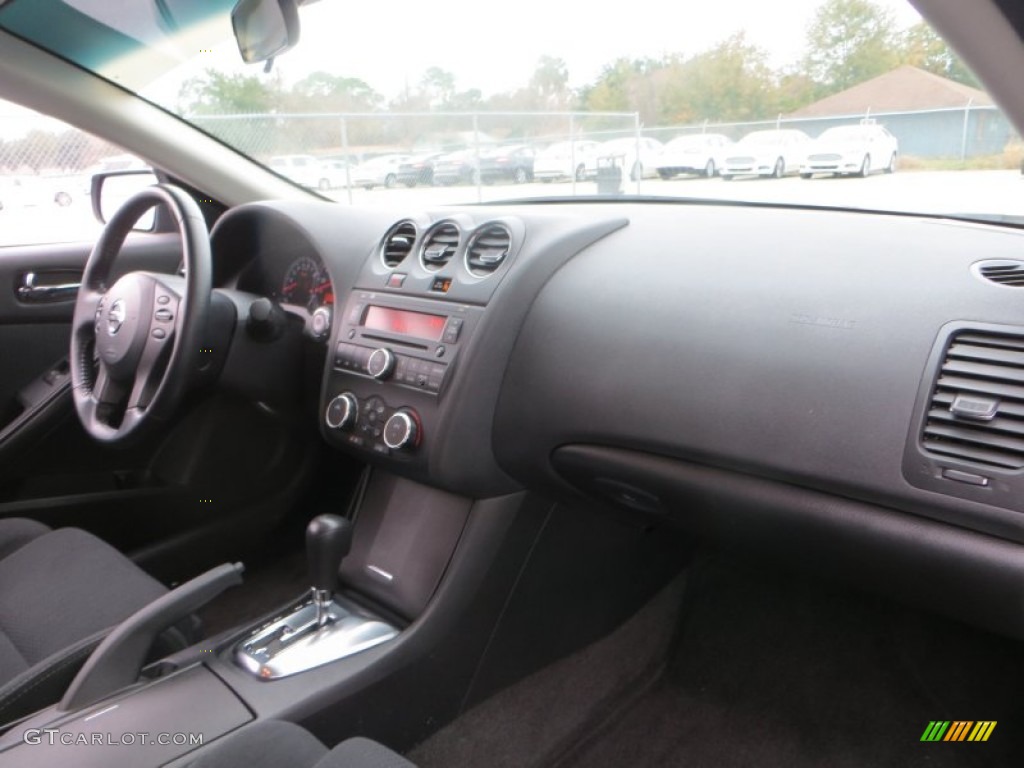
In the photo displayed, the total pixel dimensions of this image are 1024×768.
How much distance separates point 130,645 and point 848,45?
1592 mm

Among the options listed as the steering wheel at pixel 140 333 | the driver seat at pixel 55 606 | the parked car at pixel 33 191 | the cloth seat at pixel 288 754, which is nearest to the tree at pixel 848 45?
the steering wheel at pixel 140 333

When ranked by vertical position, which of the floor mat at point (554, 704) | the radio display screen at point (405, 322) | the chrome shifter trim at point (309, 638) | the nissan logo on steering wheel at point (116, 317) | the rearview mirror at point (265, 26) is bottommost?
the floor mat at point (554, 704)

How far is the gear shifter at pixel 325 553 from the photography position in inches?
66.6

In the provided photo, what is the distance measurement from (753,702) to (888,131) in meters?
1.28

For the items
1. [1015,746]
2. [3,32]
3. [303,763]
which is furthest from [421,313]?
[1015,746]

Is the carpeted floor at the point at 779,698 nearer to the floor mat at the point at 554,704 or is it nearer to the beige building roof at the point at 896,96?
the floor mat at the point at 554,704

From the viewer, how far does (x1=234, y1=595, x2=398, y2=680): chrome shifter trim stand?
1579 mm

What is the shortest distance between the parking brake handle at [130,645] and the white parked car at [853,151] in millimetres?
1355

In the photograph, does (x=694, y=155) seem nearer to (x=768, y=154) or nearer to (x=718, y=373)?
(x=768, y=154)

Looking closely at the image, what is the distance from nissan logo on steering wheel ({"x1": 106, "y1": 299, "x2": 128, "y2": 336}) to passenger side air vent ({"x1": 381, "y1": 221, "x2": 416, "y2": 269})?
1.85 feet

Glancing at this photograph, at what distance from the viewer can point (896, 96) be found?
4.87ft

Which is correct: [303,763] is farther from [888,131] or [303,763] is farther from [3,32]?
[3,32]

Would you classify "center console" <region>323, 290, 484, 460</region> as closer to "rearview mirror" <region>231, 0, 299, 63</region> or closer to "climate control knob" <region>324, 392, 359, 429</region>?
"climate control knob" <region>324, 392, 359, 429</region>

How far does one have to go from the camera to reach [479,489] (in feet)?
5.59
